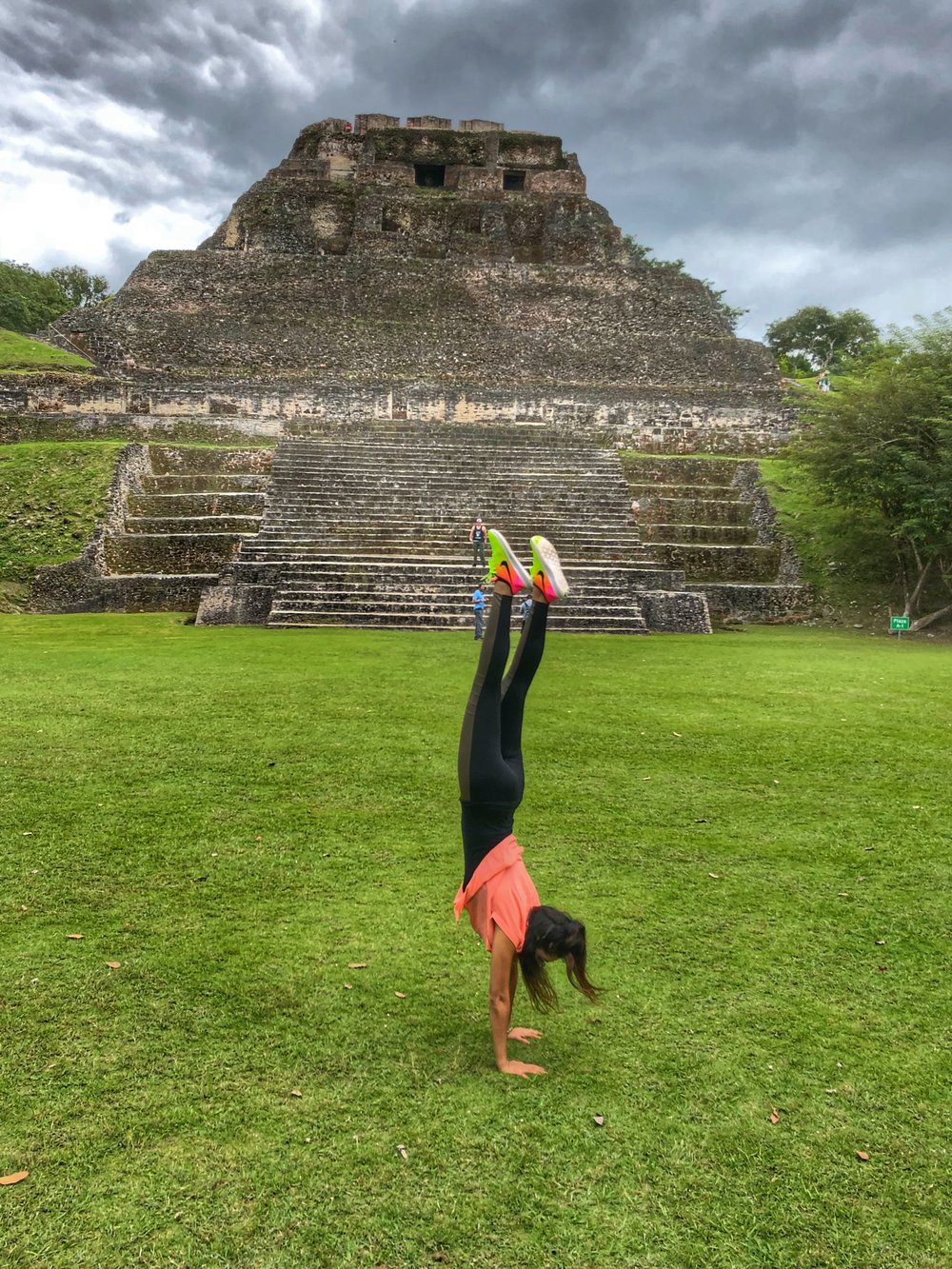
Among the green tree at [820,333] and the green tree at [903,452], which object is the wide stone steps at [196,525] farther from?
the green tree at [820,333]

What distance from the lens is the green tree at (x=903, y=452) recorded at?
39.7 feet

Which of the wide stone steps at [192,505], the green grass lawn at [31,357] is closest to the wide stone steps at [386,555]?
the wide stone steps at [192,505]

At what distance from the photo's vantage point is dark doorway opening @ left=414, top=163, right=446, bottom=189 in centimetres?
2905

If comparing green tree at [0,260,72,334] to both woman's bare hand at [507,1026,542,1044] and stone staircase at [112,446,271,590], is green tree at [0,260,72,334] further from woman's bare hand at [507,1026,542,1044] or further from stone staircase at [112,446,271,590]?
woman's bare hand at [507,1026,542,1044]

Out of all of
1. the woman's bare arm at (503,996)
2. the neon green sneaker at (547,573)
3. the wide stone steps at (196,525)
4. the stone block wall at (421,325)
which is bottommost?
the woman's bare arm at (503,996)

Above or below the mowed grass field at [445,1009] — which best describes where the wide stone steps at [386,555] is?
above

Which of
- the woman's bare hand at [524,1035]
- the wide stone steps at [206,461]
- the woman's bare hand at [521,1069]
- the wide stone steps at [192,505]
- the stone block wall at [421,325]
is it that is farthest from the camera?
the stone block wall at [421,325]

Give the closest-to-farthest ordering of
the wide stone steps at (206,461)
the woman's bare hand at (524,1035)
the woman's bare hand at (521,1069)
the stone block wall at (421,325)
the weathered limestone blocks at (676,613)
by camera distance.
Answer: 1. the woman's bare hand at (521,1069)
2. the woman's bare hand at (524,1035)
3. the weathered limestone blocks at (676,613)
4. the wide stone steps at (206,461)
5. the stone block wall at (421,325)

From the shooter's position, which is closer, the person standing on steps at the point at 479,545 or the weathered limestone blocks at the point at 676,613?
the person standing on steps at the point at 479,545

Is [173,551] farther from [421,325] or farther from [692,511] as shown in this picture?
[421,325]

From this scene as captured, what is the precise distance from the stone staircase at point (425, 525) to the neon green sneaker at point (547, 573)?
871 centimetres

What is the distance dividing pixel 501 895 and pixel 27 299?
43570 millimetres

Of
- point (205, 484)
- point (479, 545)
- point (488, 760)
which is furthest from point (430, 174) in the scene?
point (488, 760)

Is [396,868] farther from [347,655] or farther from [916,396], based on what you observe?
[916,396]
